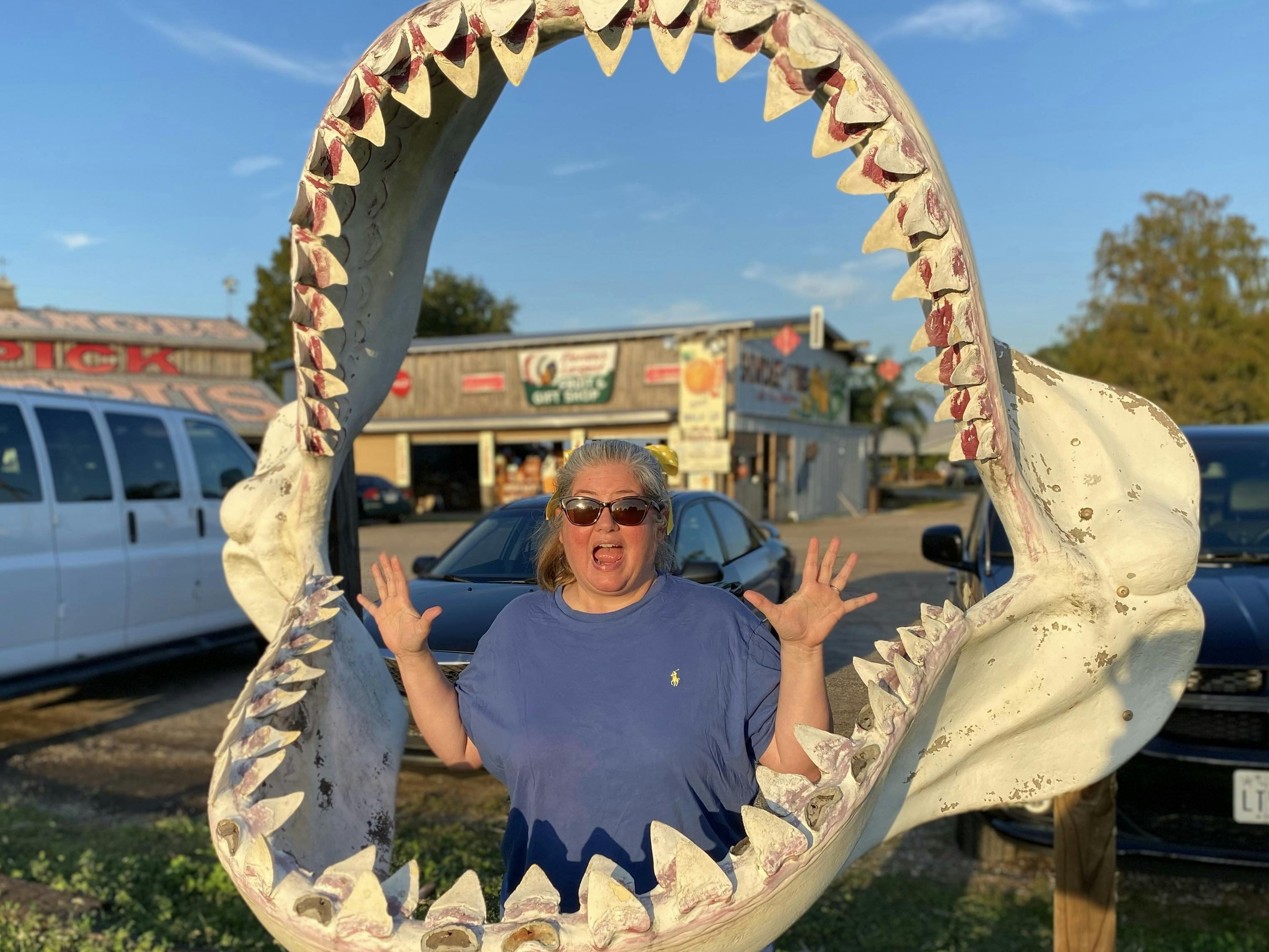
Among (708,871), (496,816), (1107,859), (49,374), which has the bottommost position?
(496,816)

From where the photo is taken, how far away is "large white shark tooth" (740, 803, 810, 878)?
1252 millimetres

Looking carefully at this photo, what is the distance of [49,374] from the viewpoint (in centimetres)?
2266

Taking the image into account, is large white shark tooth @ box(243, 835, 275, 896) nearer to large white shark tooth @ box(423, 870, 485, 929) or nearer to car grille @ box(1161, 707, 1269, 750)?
large white shark tooth @ box(423, 870, 485, 929)

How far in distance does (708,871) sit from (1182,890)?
133 inches

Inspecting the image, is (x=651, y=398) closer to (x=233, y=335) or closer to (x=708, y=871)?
(x=233, y=335)

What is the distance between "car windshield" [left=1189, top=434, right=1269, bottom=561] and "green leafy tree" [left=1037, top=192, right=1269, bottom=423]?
32400 mm

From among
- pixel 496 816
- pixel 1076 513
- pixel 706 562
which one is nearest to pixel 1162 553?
pixel 1076 513

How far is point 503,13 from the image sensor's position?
4.69 ft

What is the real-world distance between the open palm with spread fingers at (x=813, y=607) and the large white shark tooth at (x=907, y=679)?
0.12 meters

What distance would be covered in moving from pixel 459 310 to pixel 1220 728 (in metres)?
45.5

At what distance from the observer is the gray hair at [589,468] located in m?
1.82

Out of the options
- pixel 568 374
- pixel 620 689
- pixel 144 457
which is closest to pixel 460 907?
pixel 620 689

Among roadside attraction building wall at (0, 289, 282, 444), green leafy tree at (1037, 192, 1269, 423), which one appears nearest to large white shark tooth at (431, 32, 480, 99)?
roadside attraction building wall at (0, 289, 282, 444)

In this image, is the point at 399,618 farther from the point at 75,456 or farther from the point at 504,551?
the point at 75,456
